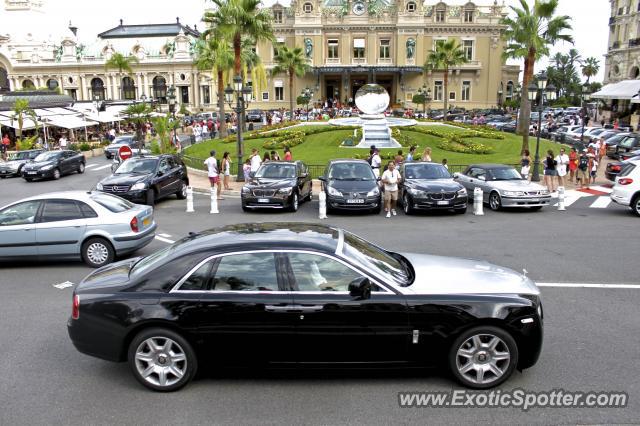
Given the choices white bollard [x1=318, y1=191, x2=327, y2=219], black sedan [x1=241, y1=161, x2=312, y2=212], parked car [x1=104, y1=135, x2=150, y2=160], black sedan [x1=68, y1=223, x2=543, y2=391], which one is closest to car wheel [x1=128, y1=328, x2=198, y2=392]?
black sedan [x1=68, y1=223, x2=543, y2=391]

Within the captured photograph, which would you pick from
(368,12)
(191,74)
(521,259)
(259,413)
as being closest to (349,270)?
(259,413)

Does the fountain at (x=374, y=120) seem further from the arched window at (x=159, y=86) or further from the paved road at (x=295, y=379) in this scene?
the arched window at (x=159, y=86)

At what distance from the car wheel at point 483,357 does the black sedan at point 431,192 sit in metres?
10.7

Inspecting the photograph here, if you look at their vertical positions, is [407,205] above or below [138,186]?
below

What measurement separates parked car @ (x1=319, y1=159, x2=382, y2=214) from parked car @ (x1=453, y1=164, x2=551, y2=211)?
11.5ft

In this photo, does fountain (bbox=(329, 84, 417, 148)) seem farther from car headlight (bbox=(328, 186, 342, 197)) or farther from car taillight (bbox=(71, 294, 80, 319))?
car taillight (bbox=(71, 294, 80, 319))

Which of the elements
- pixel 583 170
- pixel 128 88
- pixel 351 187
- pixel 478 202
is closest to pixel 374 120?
pixel 583 170

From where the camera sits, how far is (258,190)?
17.0 meters

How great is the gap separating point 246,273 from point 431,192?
1128 cm

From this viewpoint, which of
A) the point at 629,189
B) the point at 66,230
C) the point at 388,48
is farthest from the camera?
the point at 388,48

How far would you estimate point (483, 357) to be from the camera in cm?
547

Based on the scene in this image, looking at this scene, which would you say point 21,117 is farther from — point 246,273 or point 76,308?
point 246,273

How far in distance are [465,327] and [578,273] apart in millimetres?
5540

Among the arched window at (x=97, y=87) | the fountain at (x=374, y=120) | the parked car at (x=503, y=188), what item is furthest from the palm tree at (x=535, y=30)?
the arched window at (x=97, y=87)
